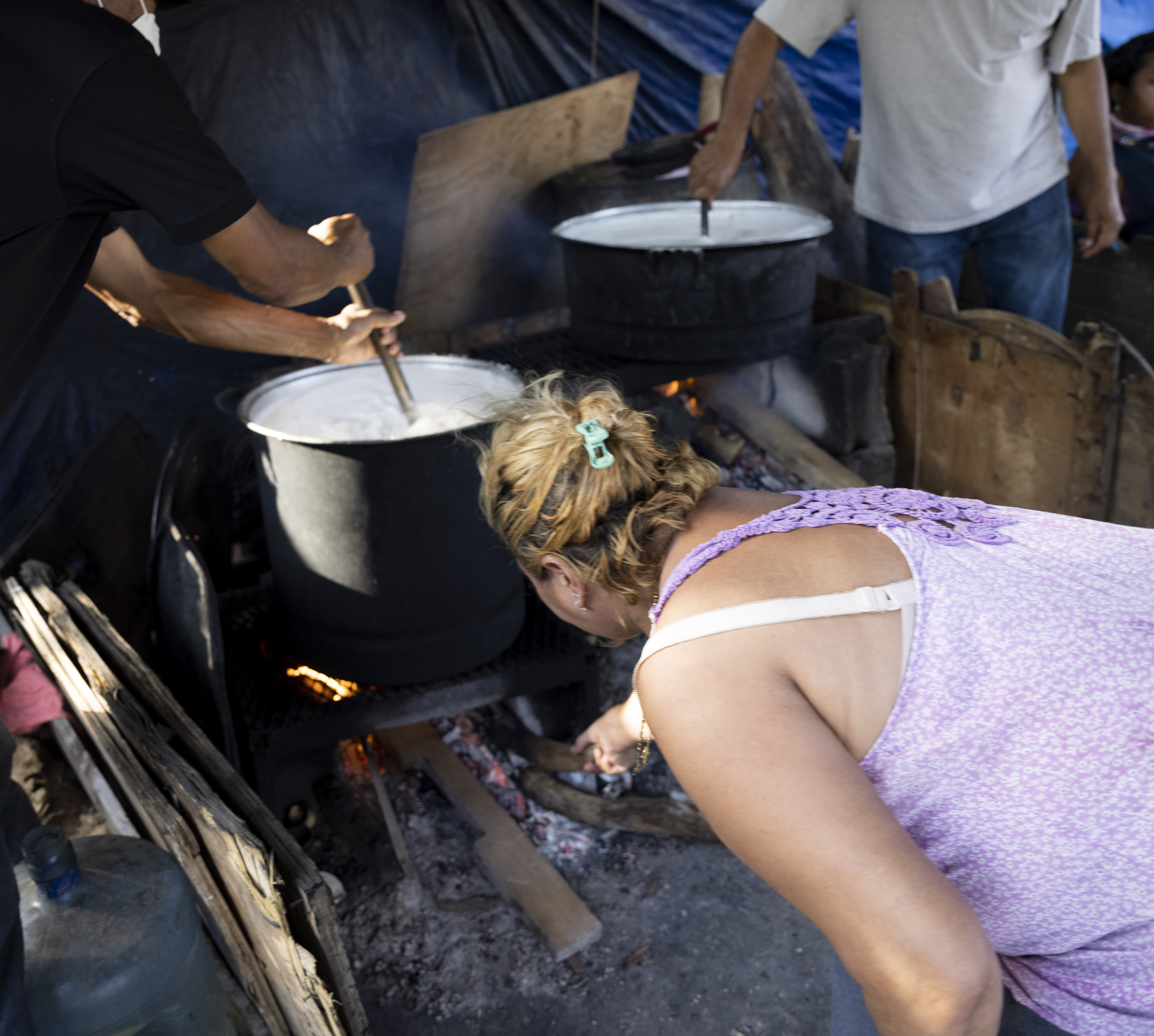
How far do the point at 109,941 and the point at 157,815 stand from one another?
0.90 feet

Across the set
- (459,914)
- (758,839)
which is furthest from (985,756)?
(459,914)

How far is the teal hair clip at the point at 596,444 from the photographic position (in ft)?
4.32

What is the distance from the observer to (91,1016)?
1.63 metres

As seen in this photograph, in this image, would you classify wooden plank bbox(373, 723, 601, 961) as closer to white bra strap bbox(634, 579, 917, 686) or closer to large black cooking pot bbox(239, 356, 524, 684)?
large black cooking pot bbox(239, 356, 524, 684)

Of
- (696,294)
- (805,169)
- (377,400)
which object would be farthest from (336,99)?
(805,169)

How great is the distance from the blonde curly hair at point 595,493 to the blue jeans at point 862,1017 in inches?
27.5

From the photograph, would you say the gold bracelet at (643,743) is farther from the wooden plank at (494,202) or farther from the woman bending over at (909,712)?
the wooden plank at (494,202)

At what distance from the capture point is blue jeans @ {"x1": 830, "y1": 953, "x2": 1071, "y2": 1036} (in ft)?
4.65

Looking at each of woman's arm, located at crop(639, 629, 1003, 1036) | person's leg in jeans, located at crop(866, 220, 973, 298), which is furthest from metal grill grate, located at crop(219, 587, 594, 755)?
person's leg in jeans, located at crop(866, 220, 973, 298)

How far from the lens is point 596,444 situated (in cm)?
132

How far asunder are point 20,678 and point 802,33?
3410mm

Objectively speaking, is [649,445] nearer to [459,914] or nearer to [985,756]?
[985,756]

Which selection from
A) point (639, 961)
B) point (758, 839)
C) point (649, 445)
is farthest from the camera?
point (639, 961)

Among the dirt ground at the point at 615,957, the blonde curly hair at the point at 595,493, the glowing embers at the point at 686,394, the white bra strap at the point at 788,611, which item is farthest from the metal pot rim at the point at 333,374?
the glowing embers at the point at 686,394
